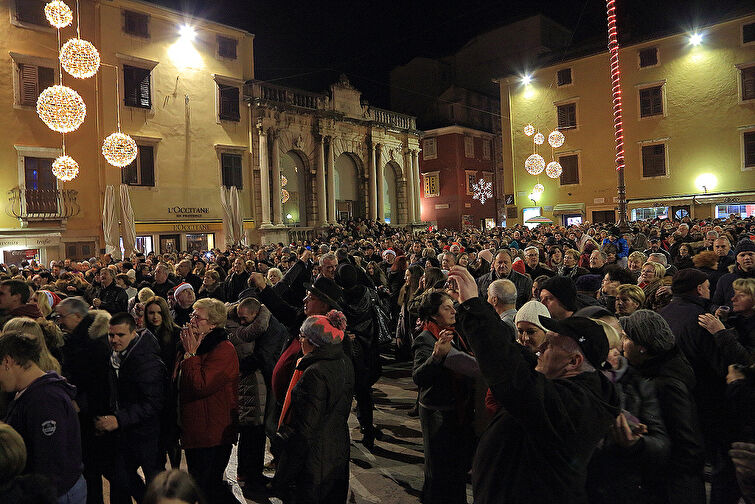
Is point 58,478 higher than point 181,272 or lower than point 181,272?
lower

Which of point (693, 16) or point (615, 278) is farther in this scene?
point (693, 16)

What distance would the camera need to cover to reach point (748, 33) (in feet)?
86.8

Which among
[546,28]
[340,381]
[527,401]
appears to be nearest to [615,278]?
[340,381]

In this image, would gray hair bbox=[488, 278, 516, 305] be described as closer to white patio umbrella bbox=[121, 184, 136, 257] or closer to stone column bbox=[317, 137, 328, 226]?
white patio umbrella bbox=[121, 184, 136, 257]

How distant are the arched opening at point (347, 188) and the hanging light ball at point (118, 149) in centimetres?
1802

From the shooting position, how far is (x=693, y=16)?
29.5 m

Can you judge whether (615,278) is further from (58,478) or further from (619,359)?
(58,478)

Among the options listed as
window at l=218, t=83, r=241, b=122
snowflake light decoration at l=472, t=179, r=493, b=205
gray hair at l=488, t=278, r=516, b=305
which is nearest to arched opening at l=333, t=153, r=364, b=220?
window at l=218, t=83, r=241, b=122

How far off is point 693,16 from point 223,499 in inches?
1383

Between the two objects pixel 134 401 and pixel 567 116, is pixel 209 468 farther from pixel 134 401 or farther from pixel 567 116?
pixel 567 116

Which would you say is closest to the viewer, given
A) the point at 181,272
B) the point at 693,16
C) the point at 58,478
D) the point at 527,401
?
the point at 527,401

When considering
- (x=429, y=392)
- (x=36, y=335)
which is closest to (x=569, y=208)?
(x=429, y=392)

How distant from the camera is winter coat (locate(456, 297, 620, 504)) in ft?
6.38

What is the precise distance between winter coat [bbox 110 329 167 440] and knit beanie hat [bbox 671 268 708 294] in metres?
4.21
